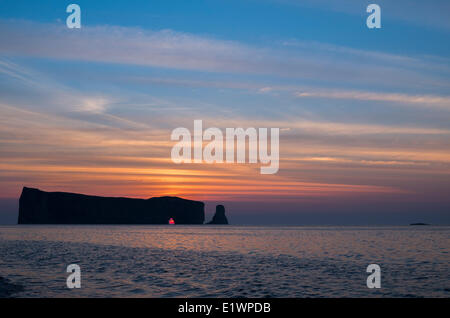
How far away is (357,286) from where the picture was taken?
3328 centimetres

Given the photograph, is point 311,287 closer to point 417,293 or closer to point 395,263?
point 417,293

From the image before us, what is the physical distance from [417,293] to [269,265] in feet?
64.3

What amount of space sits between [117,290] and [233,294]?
27.4ft
